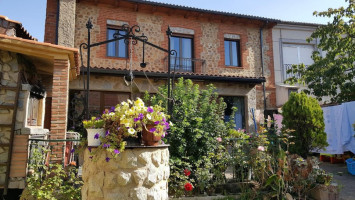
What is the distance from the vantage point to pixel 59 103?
470 centimetres

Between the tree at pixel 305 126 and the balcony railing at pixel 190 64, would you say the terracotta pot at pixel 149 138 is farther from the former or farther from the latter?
the balcony railing at pixel 190 64

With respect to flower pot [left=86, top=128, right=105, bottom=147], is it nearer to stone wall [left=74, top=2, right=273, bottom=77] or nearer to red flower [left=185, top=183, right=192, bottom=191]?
red flower [left=185, top=183, right=192, bottom=191]

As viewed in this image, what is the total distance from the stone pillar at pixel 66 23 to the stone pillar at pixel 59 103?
15.6ft

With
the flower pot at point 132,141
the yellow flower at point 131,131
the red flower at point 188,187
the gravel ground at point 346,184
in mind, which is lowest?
the gravel ground at point 346,184

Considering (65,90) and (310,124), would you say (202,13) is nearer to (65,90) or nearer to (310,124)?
(310,124)

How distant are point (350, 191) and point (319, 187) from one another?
4.33 feet

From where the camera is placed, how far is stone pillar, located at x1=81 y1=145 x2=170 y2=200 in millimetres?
2848

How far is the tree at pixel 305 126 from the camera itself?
6.08 m

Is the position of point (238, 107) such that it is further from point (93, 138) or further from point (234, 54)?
point (93, 138)

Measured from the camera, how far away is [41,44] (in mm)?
4434

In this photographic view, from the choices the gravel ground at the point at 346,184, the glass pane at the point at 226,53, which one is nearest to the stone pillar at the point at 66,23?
the glass pane at the point at 226,53

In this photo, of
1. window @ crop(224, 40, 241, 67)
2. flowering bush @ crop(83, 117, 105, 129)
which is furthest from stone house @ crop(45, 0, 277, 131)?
flowering bush @ crop(83, 117, 105, 129)

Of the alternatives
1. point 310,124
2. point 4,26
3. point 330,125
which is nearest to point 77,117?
point 4,26

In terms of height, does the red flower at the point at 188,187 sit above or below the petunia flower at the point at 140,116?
below
